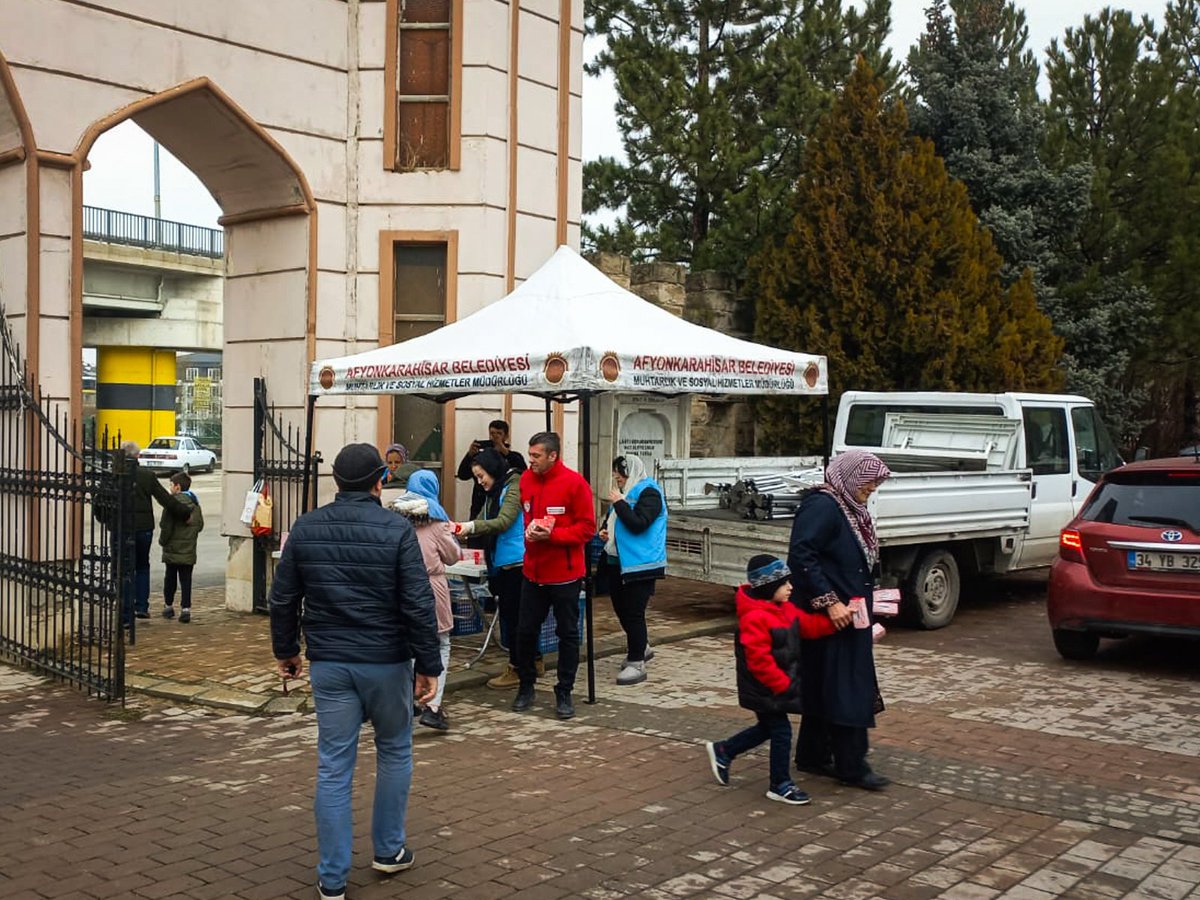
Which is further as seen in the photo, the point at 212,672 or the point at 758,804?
the point at 212,672

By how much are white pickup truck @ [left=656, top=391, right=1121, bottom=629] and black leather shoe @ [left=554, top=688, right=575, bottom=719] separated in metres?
3.16

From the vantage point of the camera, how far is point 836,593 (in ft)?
20.1

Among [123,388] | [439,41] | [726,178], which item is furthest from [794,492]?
[123,388]

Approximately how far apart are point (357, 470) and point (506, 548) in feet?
11.7

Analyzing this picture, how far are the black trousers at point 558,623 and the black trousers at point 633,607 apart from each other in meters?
0.66

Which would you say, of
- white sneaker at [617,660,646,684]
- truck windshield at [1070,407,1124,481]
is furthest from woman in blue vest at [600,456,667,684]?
truck windshield at [1070,407,1124,481]

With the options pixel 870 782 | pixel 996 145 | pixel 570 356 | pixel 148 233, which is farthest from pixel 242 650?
pixel 148 233

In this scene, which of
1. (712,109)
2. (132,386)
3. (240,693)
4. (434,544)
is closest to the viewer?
(434,544)

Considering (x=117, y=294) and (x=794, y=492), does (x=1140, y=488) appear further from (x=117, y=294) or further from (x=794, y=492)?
(x=117, y=294)

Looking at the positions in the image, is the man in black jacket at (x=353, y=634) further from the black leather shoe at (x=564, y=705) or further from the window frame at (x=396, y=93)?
the window frame at (x=396, y=93)

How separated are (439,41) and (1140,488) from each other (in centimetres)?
726

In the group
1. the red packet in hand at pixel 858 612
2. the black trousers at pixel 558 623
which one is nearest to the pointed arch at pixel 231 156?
the black trousers at pixel 558 623

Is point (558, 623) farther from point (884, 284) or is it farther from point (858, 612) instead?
point (884, 284)

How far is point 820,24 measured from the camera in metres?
19.7
